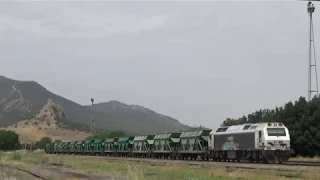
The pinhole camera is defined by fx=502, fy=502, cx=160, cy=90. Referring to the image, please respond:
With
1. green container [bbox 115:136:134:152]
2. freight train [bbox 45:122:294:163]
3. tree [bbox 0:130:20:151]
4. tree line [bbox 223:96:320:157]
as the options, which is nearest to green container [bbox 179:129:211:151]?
freight train [bbox 45:122:294:163]

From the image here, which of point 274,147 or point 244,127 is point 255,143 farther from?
point 244,127

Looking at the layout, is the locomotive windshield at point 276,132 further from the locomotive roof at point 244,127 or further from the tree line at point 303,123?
the tree line at point 303,123

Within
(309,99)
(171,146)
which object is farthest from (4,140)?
(309,99)

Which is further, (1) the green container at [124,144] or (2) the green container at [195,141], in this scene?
(1) the green container at [124,144]

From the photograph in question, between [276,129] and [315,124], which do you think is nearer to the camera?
[276,129]

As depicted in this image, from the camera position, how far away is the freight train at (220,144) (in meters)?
39.1

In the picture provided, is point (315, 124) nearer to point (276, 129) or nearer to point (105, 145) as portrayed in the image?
point (276, 129)

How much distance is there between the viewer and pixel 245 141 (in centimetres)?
4194

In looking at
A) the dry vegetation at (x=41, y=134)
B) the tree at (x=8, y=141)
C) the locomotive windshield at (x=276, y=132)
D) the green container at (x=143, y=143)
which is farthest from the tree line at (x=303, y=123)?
the dry vegetation at (x=41, y=134)

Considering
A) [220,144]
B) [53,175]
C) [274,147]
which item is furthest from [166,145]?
[53,175]

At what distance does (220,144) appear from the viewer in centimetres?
A: 4659

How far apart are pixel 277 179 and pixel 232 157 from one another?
22441mm

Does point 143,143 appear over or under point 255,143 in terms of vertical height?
under

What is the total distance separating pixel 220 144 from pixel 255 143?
6.79 metres
